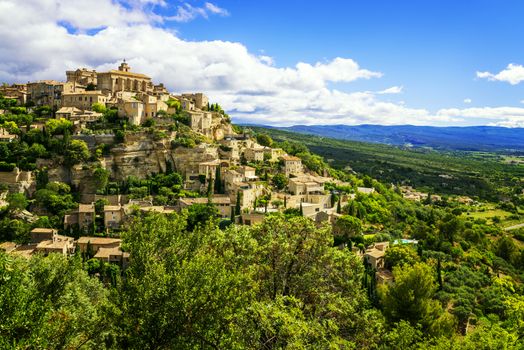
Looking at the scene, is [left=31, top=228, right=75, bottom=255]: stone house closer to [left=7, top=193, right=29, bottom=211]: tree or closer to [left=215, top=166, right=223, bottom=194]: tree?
[left=7, top=193, right=29, bottom=211]: tree

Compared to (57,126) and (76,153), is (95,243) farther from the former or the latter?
(57,126)

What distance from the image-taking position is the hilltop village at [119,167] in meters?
51.3

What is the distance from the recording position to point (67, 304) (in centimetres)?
2280

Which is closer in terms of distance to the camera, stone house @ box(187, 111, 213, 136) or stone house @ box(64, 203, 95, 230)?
stone house @ box(64, 203, 95, 230)

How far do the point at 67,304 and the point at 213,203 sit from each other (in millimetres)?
31678

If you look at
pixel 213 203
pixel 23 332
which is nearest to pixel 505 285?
pixel 213 203


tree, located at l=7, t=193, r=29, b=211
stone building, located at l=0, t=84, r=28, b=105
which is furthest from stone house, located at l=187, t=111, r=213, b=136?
stone building, located at l=0, t=84, r=28, b=105

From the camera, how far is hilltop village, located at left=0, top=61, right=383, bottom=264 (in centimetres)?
5131

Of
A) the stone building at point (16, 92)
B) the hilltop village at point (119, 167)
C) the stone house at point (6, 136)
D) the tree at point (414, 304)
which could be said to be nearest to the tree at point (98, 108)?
the hilltop village at point (119, 167)

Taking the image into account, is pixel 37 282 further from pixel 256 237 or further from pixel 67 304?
pixel 256 237

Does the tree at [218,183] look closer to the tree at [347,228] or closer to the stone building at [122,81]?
the tree at [347,228]

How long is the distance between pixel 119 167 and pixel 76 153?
20.6ft

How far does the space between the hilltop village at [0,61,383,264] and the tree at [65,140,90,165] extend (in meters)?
0.14

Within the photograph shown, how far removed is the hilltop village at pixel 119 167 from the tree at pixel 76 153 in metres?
0.14
